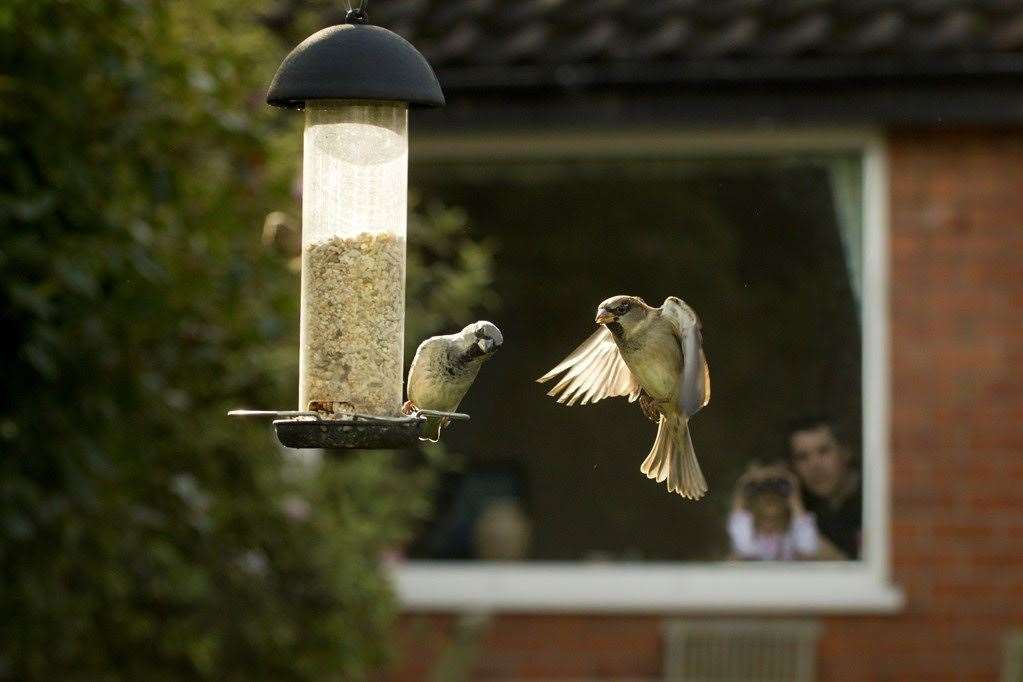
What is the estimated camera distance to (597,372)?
11.1ft

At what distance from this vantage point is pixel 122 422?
16.5ft

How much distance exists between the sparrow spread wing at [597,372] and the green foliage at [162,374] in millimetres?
1431

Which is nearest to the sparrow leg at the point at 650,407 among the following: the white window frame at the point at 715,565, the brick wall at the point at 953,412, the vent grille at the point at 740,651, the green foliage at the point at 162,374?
the green foliage at the point at 162,374

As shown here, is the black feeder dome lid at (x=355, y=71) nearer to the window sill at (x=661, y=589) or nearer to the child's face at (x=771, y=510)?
the child's face at (x=771, y=510)

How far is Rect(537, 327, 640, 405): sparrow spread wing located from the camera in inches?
130

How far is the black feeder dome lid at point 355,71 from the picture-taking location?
122 inches

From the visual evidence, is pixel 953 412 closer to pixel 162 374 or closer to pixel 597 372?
pixel 162 374

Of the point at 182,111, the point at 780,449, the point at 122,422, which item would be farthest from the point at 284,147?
the point at 780,449

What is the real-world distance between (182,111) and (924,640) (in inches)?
150

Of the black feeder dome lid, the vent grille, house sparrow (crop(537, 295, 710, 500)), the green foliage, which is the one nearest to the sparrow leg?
house sparrow (crop(537, 295, 710, 500))

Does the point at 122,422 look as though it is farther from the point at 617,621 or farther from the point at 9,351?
the point at 617,621

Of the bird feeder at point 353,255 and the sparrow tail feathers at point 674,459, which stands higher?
the bird feeder at point 353,255

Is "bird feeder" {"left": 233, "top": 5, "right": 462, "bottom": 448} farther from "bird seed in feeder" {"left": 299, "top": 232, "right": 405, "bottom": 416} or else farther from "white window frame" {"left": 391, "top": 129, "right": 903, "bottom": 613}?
"white window frame" {"left": 391, "top": 129, "right": 903, "bottom": 613}

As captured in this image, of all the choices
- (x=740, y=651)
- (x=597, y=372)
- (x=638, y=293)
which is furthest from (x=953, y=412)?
(x=597, y=372)
